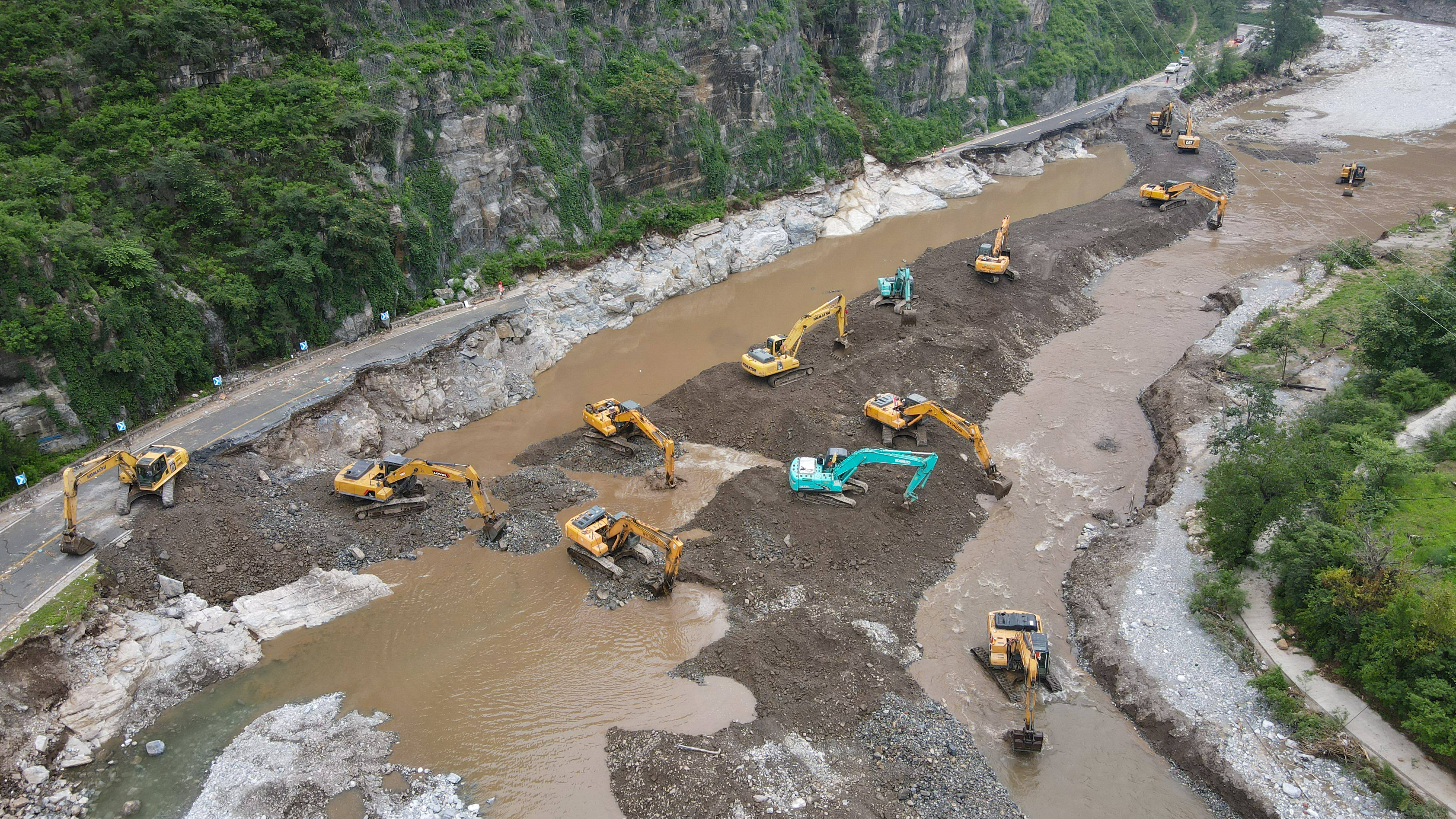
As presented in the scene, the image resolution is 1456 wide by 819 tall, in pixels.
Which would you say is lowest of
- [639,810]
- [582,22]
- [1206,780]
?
[1206,780]

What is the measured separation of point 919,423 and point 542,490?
1328 cm

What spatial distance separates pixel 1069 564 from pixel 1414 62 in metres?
97.2

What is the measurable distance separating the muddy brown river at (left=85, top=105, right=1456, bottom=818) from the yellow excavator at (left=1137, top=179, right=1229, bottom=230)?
18.0 meters

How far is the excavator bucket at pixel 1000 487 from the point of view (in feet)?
89.9

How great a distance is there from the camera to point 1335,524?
21.2 m

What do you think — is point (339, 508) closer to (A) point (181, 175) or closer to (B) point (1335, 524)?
(A) point (181, 175)

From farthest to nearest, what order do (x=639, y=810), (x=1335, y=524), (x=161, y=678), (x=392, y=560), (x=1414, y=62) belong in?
(x=1414, y=62) → (x=392, y=560) → (x=1335, y=524) → (x=161, y=678) → (x=639, y=810)

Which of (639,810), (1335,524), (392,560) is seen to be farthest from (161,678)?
(1335,524)

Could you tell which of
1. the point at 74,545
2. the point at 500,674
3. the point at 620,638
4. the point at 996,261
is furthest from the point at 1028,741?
the point at 996,261

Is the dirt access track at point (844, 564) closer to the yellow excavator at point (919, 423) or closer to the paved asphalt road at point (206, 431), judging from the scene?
the yellow excavator at point (919, 423)

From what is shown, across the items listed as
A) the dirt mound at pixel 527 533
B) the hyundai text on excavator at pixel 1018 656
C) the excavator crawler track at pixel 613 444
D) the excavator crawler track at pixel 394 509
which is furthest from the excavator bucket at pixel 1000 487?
the excavator crawler track at pixel 394 509

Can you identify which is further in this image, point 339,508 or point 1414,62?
point 1414,62

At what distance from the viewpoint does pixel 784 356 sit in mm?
32875

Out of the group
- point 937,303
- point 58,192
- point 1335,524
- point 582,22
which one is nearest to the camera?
point 1335,524
